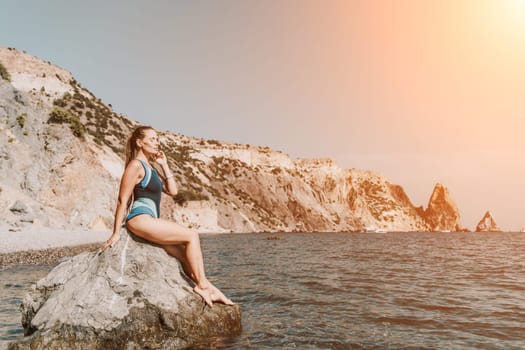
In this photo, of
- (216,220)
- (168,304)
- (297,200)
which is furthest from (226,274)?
(297,200)

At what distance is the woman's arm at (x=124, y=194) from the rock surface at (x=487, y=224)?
718ft

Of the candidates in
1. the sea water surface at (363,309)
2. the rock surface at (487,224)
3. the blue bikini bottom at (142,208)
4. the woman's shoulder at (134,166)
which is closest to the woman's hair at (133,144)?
the woman's shoulder at (134,166)

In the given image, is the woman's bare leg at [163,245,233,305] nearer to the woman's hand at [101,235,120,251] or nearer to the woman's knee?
the woman's knee

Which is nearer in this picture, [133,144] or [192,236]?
[192,236]

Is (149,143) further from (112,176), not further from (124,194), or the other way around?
(112,176)

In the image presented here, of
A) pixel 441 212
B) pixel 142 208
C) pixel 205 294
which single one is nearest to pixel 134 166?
pixel 142 208

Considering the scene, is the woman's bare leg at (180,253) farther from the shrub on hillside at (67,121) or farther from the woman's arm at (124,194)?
the shrub on hillside at (67,121)

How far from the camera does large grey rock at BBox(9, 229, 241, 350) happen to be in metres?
6.20

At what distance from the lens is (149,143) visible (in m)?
7.67

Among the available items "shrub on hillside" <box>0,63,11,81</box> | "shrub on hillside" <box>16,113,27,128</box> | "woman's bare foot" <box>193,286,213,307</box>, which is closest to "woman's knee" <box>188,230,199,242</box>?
"woman's bare foot" <box>193,286,213,307</box>

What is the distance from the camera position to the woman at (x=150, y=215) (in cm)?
714

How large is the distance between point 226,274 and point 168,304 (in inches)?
420

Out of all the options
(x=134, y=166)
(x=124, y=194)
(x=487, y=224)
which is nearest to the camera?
(x=124, y=194)

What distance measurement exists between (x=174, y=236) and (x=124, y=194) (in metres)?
1.28
